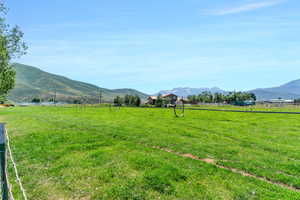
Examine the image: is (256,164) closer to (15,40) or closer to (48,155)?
(48,155)

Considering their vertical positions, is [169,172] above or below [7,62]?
below

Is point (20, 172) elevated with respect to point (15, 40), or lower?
lower

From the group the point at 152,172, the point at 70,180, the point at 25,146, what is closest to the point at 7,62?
the point at 25,146

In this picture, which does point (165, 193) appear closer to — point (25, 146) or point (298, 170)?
point (298, 170)

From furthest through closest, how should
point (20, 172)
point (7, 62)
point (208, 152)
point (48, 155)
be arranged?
point (7, 62) < point (208, 152) < point (48, 155) < point (20, 172)

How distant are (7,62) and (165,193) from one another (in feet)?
92.8

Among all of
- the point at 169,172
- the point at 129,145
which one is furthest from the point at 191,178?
the point at 129,145

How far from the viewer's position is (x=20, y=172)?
8.98m

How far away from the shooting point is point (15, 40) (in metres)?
26.9

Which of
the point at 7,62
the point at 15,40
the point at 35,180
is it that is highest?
the point at 15,40

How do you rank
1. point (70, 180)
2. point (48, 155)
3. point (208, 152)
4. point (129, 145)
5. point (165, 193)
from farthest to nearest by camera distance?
point (129, 145) < point (208, 152) < point (48, 155) < point (70, 180) < point (165, 193)

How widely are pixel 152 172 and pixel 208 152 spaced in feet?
16.2

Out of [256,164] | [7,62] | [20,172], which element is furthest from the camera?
[7,62]

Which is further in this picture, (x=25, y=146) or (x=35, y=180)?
(x=25, y=146)
